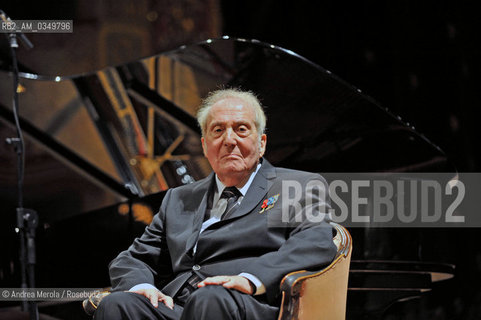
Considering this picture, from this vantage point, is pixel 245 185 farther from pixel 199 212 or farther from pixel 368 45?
pixel 368 45

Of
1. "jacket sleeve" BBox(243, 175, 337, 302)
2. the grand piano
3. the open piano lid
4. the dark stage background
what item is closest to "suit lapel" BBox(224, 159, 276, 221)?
"jacket sleeve" BBox(243, 175, 337, 302)

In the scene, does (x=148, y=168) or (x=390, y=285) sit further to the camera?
(x=148, y=168)

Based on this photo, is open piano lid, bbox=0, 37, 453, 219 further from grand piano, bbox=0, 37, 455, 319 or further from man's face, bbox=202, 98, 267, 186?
man's face, bbox=202, 98, 267, 186

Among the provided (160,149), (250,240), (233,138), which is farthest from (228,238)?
(160,149)

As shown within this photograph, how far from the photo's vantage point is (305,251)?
1.87m

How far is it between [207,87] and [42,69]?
1862 millimetres

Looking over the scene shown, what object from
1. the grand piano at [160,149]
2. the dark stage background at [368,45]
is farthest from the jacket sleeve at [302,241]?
the dark stage background at [368,45]

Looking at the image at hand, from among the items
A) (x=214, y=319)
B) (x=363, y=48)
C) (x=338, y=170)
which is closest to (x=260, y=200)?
(x=214, y=319)

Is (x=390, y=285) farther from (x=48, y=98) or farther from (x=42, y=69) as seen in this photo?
(x=42, y=69)

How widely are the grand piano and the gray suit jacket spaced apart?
3.29ft

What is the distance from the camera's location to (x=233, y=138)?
2.14 meters

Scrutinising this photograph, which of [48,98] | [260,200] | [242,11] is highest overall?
[242,11]

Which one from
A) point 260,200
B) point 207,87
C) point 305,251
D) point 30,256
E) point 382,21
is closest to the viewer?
point 305,251

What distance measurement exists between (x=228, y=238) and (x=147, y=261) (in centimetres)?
39
